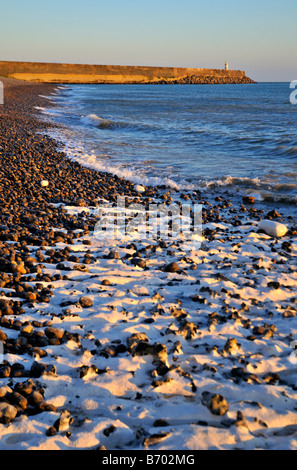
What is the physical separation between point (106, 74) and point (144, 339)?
109908 mm

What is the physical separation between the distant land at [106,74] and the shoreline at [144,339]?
91.2 m

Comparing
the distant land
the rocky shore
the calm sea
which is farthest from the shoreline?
the rocky shore

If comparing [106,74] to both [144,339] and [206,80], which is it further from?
[144,339]

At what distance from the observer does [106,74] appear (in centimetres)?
10394

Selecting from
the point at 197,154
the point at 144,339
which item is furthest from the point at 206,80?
the point at 144,339

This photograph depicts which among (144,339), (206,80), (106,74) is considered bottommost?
(144,339)

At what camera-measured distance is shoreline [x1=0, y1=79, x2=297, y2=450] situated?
7.48 ft

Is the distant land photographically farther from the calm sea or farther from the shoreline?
the shoreline

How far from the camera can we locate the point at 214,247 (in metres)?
5.31

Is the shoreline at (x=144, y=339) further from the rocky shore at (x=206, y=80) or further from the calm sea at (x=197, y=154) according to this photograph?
the rocky shore at (x=206, y=80)

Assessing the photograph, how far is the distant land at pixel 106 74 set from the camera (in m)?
87.0

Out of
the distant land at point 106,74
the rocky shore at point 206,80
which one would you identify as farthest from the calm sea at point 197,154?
the rocky shore at point 206,80

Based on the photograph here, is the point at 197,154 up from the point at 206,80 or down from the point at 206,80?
down

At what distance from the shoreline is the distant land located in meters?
91.2
